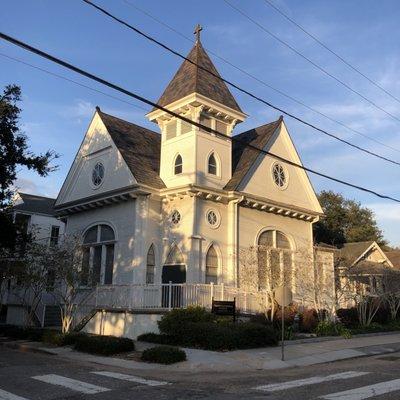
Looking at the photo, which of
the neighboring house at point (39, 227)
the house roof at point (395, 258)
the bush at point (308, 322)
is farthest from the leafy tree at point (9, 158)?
the house roof at point (395, 258)

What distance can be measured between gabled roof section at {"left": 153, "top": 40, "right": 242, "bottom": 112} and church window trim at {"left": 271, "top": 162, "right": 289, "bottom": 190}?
11.4ft

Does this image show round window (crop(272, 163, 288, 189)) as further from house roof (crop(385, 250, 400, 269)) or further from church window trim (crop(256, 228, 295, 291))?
house roof (crop(385, 250, 400, 269))

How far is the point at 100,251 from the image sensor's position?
958 inches

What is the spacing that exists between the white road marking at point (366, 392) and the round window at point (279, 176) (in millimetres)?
15290

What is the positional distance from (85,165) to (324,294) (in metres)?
13.6

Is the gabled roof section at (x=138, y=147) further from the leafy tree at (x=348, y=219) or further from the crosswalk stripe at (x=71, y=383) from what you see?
the leafy tree at (x=348, y=219)

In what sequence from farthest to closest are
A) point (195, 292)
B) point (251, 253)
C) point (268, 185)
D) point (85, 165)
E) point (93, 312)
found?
1. point (85, 165)
2. point (268, 185)
3. point (251, 253)
4. point (93, 312)
5. point (195, 292)

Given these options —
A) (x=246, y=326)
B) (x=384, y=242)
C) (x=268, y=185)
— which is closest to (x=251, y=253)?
(x=268, y=185)

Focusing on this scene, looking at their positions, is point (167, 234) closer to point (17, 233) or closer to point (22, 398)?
point (17, 233)

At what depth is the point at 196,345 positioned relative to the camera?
16.4 meters

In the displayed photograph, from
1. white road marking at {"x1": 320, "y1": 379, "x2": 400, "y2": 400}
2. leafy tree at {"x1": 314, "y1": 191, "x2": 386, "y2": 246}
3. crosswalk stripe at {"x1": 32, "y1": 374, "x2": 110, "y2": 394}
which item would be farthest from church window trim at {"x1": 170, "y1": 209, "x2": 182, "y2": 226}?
leafy tree at {"x1": 314, "y1": 191, "x2": 386, "y2": 246}

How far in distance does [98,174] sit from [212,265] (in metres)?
7.65

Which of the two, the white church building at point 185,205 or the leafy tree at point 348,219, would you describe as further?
the leafy tree at point 348,219

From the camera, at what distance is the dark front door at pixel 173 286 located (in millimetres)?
19389
